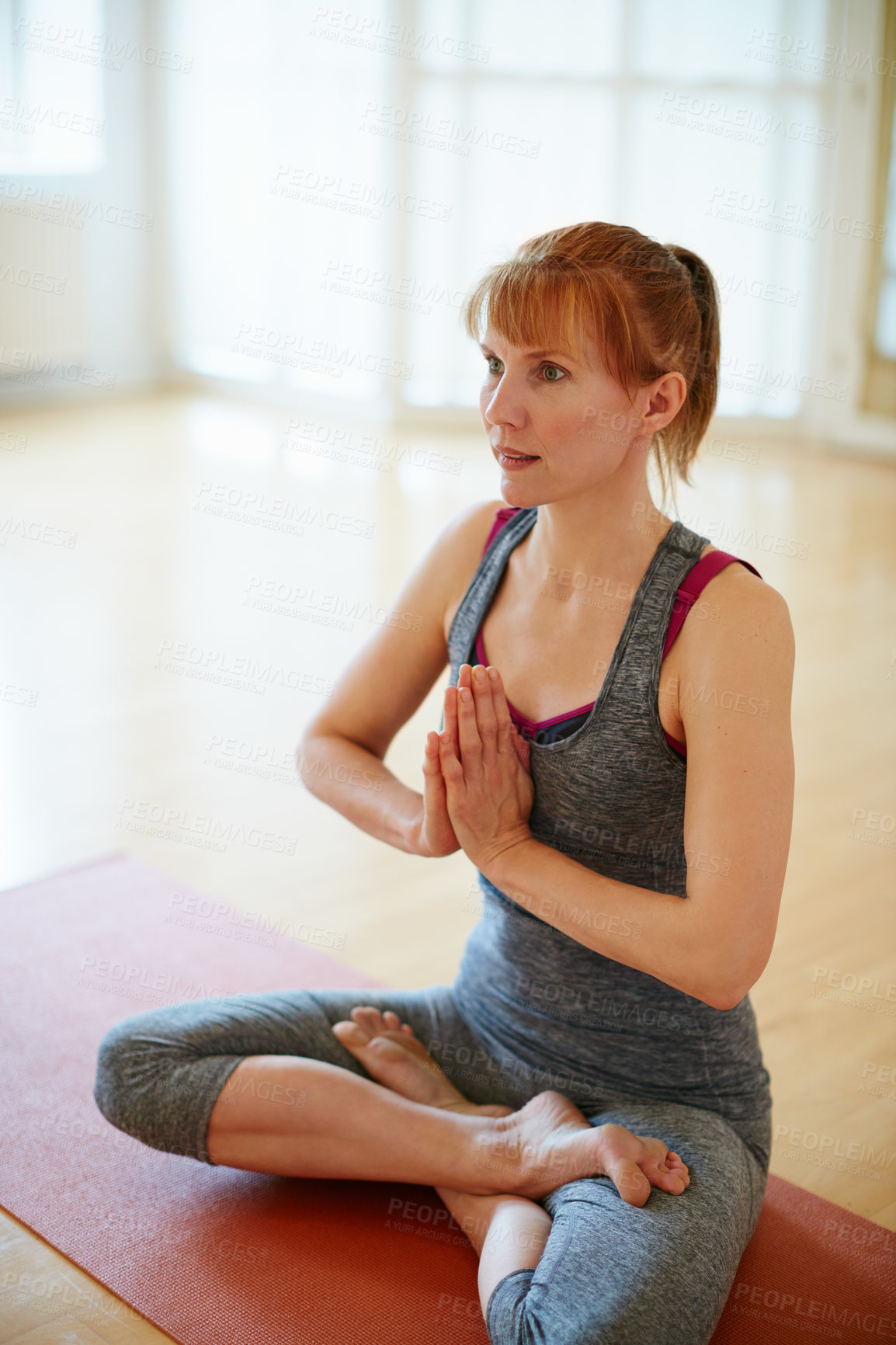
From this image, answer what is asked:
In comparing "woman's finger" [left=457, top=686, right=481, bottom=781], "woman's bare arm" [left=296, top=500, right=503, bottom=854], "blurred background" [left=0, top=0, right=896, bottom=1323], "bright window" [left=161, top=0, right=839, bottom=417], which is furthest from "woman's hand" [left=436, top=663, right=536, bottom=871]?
"bright window" [left=161, top=0, right=839, bottom=417]

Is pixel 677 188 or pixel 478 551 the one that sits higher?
pixel 677 188

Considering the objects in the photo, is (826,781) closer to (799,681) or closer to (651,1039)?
(799,681)

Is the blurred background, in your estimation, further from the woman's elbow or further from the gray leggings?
the woman's elbow

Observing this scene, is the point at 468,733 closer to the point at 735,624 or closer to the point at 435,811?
the point at 435,811

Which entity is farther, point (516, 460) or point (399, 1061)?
point (399, 1061)

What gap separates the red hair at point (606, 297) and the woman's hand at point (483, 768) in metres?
0.35

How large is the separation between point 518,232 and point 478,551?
534 cm

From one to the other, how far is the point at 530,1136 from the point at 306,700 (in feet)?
6.41

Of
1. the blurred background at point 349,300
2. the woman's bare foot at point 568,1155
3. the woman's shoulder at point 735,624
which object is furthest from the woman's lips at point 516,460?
the blurred background at point 349,300

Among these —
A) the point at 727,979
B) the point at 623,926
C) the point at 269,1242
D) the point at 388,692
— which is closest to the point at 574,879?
the point at 623,926

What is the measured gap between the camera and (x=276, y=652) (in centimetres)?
369

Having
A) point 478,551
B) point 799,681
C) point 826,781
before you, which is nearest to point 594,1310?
point 478,551

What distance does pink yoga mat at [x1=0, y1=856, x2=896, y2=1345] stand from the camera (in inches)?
57.7

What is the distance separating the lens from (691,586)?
56.4 inches
